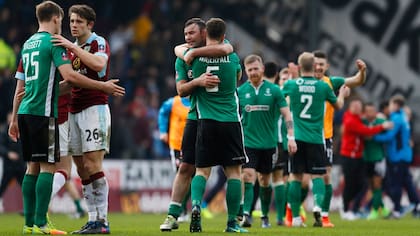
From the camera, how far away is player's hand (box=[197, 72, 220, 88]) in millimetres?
12273

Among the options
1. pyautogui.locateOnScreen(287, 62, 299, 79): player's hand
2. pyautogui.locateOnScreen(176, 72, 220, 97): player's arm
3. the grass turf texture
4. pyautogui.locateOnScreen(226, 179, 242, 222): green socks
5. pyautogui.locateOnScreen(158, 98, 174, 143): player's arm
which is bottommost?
the grass turf texture

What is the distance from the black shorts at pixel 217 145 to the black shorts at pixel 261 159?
10.4ft

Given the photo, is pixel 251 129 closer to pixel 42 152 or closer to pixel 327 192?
pixel 327 192

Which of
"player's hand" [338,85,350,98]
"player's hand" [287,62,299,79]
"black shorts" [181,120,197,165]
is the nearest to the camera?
"black shorts" [181,120,197,165]

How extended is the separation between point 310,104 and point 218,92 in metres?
3.90

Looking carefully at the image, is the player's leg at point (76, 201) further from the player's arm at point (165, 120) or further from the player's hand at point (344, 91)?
the player's hand at point (344, 91)

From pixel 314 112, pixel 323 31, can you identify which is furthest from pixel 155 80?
pixel 314 112

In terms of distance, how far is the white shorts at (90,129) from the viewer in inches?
474

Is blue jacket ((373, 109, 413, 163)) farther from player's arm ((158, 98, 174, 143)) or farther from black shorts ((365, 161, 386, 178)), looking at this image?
player's arm ((158, 98, 174, 143))

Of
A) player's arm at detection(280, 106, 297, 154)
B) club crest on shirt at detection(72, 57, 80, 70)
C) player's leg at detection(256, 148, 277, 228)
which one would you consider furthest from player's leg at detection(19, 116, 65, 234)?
player's leg at detection(256, 148, 277, 228)

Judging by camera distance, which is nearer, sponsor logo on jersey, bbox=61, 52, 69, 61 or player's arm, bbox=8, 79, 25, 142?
sponsor logo on jersey, bbox=61, 52, 69, 61

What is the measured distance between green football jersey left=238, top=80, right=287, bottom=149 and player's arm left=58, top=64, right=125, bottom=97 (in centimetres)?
417

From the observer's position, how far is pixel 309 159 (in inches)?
632

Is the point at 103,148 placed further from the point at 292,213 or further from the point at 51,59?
the point at 292,213
